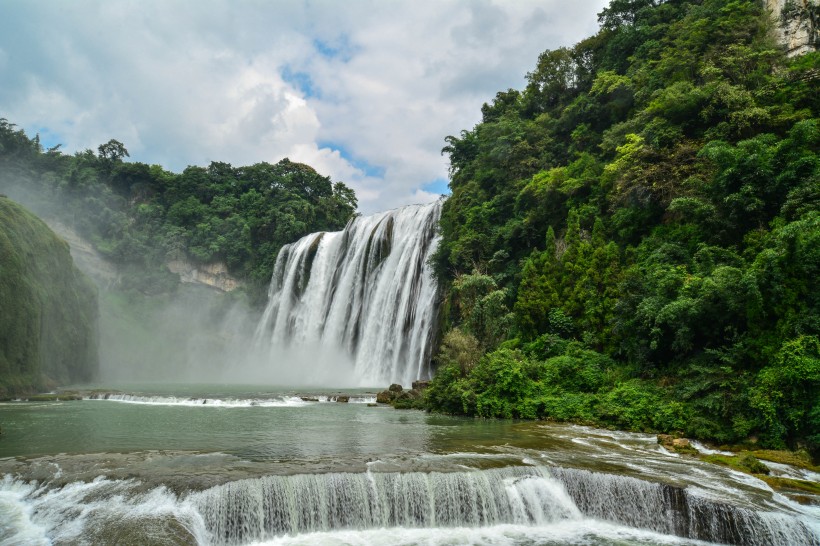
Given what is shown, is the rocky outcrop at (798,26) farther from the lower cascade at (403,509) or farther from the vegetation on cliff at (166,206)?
the vegetation on cliff at (166,206)

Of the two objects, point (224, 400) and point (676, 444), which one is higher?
point (676, 444)

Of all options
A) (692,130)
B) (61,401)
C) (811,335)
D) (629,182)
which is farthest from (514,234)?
(61,401)

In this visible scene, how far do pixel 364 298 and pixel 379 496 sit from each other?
27.5 metres

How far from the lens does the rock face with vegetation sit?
22.4 meters

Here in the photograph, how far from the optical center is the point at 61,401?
21.1 meters

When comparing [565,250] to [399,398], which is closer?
[399,398]

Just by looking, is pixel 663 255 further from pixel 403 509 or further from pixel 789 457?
pixel 403 509

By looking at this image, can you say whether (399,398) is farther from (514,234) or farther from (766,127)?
(766,127)

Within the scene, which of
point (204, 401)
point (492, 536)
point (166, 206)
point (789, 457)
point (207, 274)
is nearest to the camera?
point (492, 536)

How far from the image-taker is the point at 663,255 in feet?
55.2

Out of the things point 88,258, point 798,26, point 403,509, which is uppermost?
point 798,26

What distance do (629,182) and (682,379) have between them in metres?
9.02

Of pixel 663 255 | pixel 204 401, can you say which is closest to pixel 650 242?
pixel 663 255

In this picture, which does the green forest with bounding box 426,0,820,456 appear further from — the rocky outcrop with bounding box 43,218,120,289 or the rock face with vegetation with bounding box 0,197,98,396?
the rocky outcrop with bounding box 43,218,120,289
